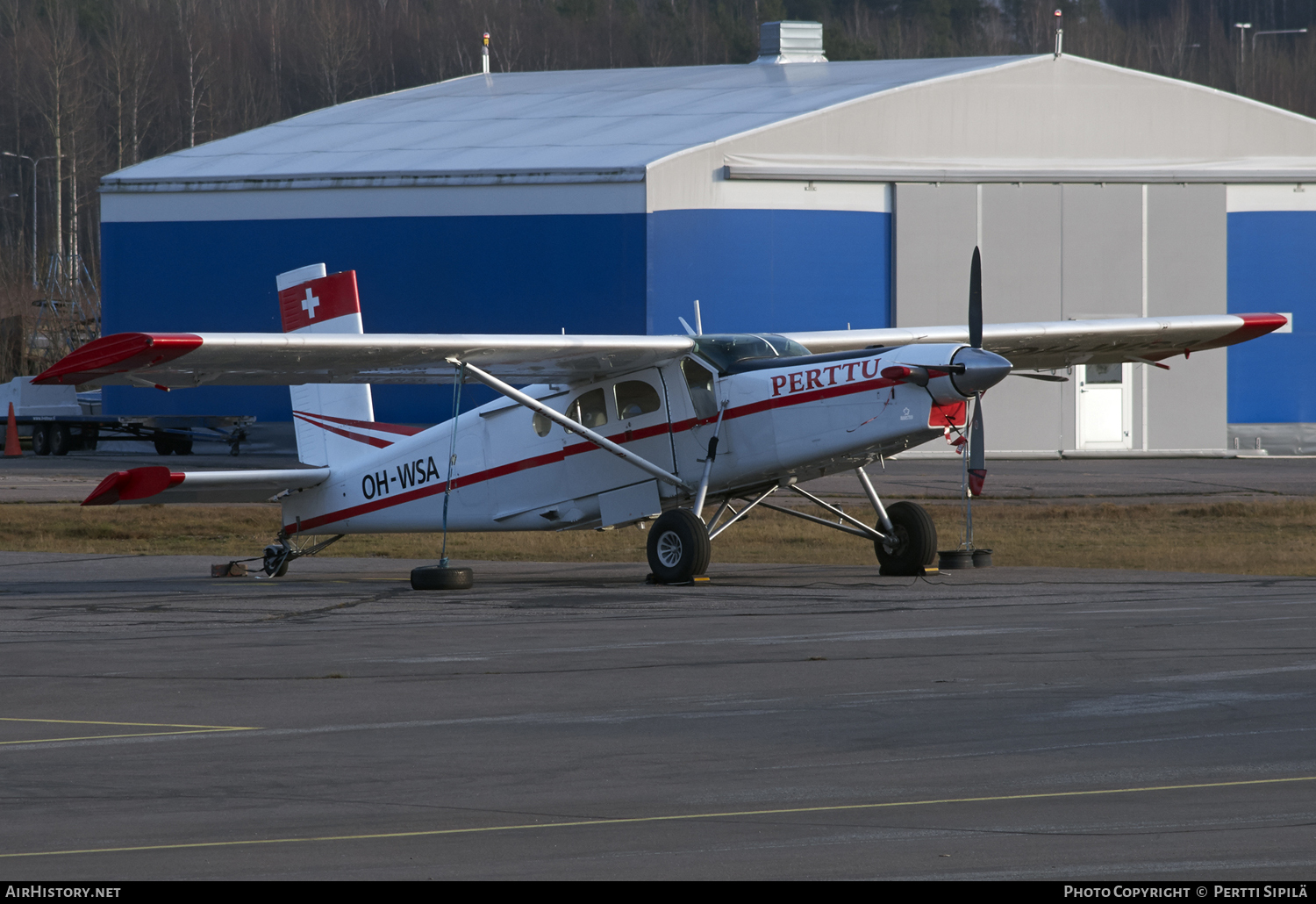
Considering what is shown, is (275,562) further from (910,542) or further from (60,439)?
(60,439)

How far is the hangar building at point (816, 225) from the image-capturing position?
36.2m

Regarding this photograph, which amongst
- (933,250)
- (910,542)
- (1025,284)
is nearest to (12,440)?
(933,250)

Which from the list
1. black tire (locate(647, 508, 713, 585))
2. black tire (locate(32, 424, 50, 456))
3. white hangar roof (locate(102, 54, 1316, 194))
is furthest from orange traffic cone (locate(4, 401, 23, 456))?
black tire (locate(647, 508, 713, 585))

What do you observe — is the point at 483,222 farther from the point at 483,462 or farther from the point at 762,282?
the point at 483,462

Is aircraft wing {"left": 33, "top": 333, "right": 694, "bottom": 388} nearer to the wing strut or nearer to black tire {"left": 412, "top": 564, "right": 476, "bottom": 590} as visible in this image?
the wing strut

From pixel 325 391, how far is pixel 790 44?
31.1 meters

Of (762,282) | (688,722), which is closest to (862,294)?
(762,282)

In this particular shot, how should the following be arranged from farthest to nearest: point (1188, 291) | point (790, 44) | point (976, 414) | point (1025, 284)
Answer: point (790, 44), point (1188, 291), point (1025, 284), point (976, 414)

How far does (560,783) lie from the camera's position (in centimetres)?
713

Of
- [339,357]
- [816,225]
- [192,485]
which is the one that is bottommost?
[192,485]

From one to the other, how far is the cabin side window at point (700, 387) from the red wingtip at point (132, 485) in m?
5.30

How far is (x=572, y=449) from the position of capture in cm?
1733

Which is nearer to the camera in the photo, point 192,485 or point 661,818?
point 661,818

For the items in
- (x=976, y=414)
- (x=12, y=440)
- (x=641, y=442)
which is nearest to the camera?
(x=976, y=414)
